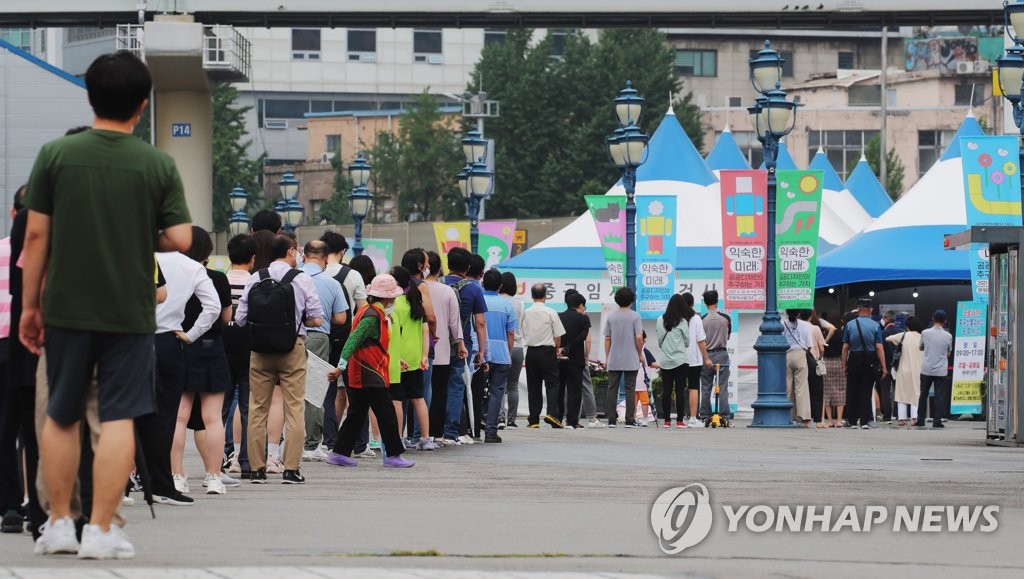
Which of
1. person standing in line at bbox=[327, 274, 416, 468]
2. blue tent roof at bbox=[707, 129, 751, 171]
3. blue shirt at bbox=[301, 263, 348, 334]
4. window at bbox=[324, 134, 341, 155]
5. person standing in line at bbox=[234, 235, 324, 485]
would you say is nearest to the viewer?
person standing in line at bbox=[234, 235, 324, 485]

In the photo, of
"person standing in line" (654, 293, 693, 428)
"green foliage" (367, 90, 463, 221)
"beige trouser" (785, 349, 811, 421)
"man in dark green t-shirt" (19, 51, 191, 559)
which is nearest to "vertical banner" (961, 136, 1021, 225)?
"person standing in line" (654, 293, 693, 428)

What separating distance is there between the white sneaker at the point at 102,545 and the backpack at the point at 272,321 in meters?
4.79

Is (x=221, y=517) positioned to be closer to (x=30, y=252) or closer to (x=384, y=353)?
(x=30, y=252)

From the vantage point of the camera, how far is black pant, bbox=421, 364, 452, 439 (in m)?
17.2

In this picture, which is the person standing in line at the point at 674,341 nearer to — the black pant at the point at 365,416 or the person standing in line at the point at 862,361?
the person standing in line at the point at 862,361

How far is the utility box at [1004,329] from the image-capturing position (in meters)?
18.8

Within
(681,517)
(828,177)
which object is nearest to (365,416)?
(681,517)

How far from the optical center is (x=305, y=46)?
103125 millimetres

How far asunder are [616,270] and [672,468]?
544 inches

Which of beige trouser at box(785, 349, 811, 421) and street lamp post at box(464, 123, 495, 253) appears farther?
street lamp post at box(464, 123, 495, 253)

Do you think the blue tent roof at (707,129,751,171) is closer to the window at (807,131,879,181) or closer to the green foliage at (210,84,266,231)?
the green foliage at (210,84,266,231)

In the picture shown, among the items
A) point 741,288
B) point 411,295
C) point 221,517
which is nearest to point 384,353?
point 411,295

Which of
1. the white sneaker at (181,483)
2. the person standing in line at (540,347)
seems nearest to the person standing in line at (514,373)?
the person standing in line at (540,347)

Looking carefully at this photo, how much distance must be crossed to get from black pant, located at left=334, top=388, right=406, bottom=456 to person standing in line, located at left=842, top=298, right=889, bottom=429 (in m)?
12.7
